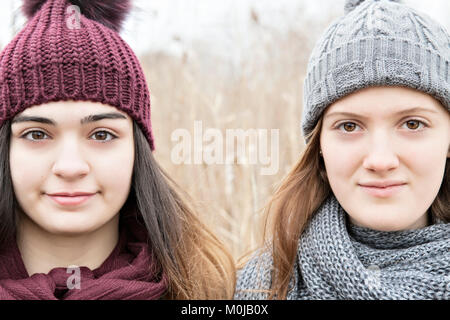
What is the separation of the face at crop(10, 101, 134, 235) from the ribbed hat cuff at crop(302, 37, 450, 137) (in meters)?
0.76

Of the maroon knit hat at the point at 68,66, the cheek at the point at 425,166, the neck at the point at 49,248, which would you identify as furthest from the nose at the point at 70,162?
the cheek at the point at 425,166

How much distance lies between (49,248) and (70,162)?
0.40 meters

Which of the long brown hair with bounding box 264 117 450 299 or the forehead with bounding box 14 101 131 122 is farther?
the long brown hair with bounding box 264 117 450 299

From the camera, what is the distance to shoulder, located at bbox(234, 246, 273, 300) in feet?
6.53

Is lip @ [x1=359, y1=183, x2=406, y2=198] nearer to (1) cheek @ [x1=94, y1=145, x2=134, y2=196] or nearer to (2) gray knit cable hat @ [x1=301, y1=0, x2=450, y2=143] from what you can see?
→ (2) gray knit cable hat @ [x1=301, y1=0, x2=450, y2=143]

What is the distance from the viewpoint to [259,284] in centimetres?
201

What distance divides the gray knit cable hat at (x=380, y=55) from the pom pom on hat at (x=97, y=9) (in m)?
0.78

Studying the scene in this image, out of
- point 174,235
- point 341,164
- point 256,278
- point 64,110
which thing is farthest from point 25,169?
point 341,164

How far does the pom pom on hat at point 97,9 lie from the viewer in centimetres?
203

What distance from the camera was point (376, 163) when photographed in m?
1.70

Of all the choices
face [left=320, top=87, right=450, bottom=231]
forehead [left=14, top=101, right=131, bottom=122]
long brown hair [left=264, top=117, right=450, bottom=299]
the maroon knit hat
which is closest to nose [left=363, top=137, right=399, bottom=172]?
face [left=320, top=87, right=450, bottom=231]

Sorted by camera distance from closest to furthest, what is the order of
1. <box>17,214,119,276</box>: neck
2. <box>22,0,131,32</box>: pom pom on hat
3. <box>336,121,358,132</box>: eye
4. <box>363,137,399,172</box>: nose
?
1. <box>363,137,399,172</box>: nose
2. <box>336,121,358,132</box>: eye
3. <box>17,214,119,276</box>: neck
4. <box>22,0,131,32</box>: pom pom on hat

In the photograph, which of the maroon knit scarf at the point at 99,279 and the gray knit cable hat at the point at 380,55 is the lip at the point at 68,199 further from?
the gray knit cable hat at the point at 380,55
